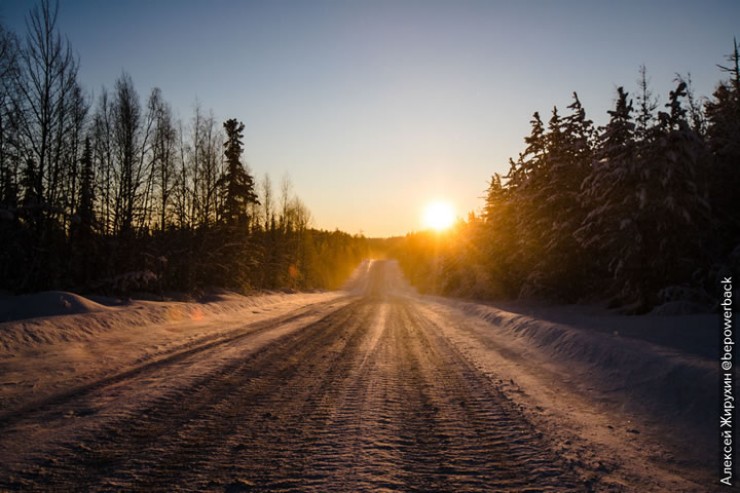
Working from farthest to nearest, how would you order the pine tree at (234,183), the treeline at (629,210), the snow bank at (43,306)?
1. the pine tree at (234,183)
2. the treeline at (629,210)
3. the snow bank at (43,306)

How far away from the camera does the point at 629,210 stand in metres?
17.6

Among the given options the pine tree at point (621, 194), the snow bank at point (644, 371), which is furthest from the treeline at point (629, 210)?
the snow bank at point (644, 371)

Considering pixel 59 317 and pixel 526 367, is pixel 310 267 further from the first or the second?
pixel 526 367

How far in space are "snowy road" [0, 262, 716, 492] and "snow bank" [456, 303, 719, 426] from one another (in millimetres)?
2061

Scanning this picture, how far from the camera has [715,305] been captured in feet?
52.2

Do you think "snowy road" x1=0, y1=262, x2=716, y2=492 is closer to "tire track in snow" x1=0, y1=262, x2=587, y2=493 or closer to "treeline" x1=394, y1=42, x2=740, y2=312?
"tire track in snow" x1=0, y1=262, x2=587, y2=493

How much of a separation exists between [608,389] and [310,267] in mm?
59154

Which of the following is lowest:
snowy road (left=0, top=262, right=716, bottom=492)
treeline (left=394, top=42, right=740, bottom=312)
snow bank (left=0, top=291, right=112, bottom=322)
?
snowy road (left=0, top=262, right=716, bottom=492)

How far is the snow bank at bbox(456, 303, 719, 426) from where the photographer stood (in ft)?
18.3

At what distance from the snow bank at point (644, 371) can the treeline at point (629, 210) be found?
9353mm

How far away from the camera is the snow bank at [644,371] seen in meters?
5.57

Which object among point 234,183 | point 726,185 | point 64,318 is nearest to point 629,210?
point 726,185

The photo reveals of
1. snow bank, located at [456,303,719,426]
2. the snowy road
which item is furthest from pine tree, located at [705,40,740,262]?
the snowy road

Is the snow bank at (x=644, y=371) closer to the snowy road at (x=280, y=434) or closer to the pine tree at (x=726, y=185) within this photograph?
the snowy road at (x=280, y=434)
